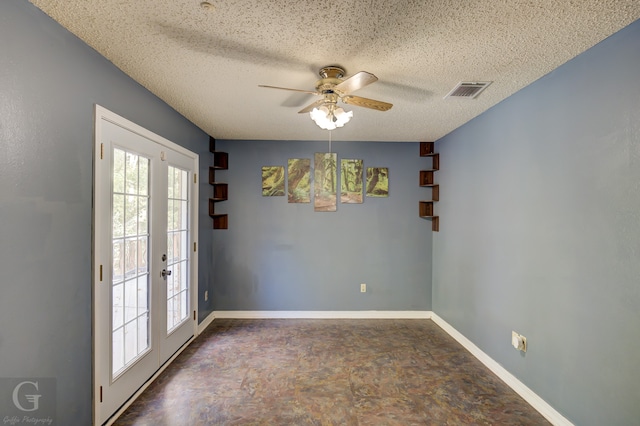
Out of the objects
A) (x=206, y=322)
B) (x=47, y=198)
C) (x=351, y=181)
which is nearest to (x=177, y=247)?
(x=206, y=322)

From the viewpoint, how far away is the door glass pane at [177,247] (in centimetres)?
298

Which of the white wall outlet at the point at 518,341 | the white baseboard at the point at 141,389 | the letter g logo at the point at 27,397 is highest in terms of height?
the letter g logo at the point at 27,397

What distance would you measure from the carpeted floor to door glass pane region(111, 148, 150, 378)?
46 cm

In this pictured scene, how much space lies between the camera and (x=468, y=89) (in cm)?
244

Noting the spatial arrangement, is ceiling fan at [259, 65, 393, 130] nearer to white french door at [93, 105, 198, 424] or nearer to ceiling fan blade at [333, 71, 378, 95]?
ceiling fan blade at [333, 71, 378, 95]

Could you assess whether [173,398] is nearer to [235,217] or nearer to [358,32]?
[235,217]

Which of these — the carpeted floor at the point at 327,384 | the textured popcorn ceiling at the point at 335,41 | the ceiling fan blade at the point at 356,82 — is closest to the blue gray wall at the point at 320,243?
the carpeted floor at the point at 327,384

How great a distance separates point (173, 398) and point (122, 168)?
1871 millimetres

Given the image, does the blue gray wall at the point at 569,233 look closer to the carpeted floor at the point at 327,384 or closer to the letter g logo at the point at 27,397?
the carpeted floor at the point at 327,384

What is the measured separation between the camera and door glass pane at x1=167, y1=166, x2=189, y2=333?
2.98m

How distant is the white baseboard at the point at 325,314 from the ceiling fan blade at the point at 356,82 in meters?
3.17

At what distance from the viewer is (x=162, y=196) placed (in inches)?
108

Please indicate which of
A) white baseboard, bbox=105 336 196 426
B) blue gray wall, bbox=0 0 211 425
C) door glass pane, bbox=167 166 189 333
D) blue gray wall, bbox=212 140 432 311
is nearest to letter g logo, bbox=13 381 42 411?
blue gray wall, bbox=0 0 211 425

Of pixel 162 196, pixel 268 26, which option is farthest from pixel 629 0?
pixel 162 196
